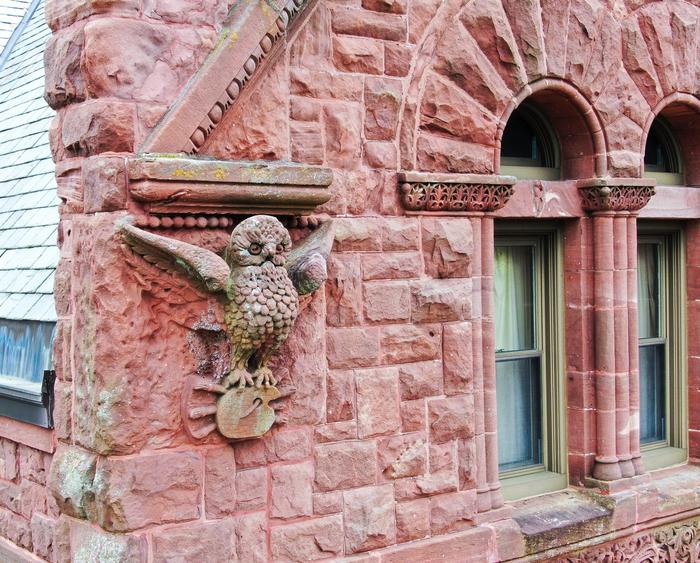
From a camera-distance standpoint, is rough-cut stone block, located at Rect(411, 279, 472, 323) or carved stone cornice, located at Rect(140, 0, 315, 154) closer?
carved stone cornice, located at Rect(140, 0, 315, 154)

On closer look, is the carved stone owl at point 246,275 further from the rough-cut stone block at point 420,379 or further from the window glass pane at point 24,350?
the window glass pane at point 24,350

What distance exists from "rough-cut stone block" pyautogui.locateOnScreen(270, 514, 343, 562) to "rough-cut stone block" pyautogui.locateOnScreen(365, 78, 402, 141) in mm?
2014

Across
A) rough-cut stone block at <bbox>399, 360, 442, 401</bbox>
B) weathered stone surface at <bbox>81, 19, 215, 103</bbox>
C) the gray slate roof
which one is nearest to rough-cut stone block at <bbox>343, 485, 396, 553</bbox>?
rough-cut stone block at <bbox>399, 360, 442, 401</bbox>

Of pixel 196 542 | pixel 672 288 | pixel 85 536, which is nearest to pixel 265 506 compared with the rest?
pixel 196 542

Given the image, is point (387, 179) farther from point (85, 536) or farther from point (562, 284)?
point (85, 536)

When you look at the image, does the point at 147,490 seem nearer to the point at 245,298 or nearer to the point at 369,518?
the point at 245,298

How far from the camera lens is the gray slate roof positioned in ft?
18.1

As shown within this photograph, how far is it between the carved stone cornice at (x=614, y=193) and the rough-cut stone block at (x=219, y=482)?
3.07 metres

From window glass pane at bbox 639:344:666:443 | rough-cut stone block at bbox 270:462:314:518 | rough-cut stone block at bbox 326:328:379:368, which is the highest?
rough-cut stone block at bbox 326:328:379:368

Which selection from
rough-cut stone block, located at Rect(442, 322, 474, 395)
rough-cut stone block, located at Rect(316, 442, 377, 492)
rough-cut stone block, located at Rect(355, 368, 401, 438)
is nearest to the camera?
rough-cut stone block, located at Rect(316, 442, 377, 492)

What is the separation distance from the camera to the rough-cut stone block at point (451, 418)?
17.6ft

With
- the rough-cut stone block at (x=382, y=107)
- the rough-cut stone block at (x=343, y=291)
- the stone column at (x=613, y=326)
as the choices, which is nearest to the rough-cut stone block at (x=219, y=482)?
the rough-cut stone block at (x=343, y=291)

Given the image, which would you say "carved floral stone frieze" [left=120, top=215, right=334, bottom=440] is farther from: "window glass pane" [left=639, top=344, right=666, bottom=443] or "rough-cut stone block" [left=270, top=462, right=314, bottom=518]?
"window glass pane" [left=639, top=344, right=666, bottom=443]

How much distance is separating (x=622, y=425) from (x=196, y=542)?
3223 millimetres
